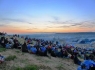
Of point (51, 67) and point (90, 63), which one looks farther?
point (51, 67)

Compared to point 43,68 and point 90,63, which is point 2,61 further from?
point 90,63

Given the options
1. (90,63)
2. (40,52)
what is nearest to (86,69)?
(90,63)

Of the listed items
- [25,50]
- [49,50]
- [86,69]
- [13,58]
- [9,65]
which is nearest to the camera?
[86,69]

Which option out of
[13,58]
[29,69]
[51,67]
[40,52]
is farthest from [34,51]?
[29,69]

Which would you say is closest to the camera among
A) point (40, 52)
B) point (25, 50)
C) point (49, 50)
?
point (40, 52)

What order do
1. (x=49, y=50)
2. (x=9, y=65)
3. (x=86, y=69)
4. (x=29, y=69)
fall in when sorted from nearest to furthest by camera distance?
(x=86, y=69) < (x=29, y=69) < (x=9, y=65) < (x=49, y=50)

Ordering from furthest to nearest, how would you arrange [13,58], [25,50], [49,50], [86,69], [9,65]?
[49,50], [25,50], [13,58], [9,65], [86,69]

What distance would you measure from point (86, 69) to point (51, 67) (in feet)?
15.9

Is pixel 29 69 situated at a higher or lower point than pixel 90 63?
lower

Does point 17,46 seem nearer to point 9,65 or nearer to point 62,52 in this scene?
point 62,52

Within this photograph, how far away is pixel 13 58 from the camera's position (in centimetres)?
1347

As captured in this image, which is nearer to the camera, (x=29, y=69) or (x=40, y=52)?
(x=29, y=69)

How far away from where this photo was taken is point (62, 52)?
61.2 feet

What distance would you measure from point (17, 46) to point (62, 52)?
5416 millimetres
